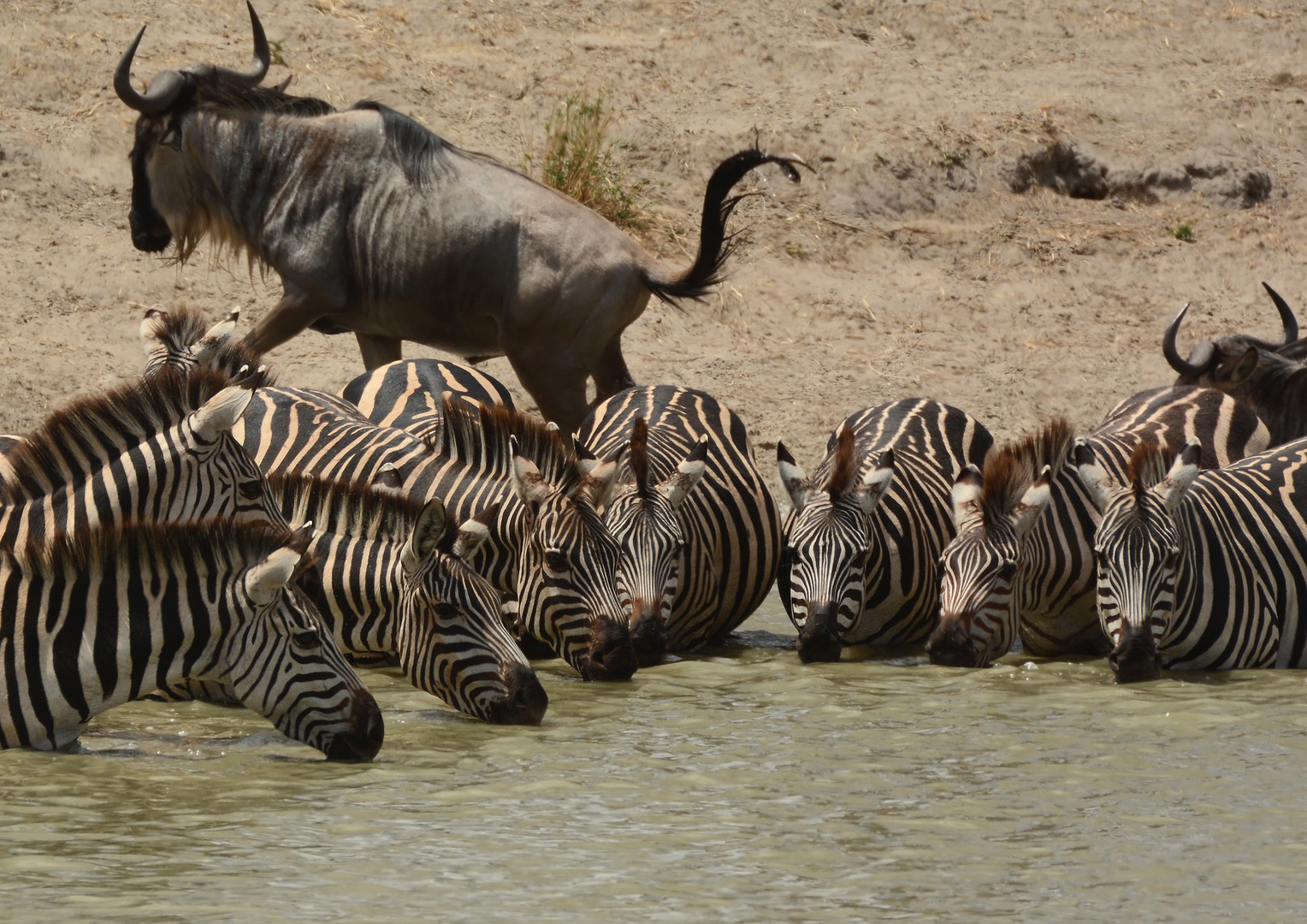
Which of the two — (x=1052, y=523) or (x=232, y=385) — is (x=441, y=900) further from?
(x=1052, y=523)

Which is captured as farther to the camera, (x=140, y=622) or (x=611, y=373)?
(x=611, y=373)

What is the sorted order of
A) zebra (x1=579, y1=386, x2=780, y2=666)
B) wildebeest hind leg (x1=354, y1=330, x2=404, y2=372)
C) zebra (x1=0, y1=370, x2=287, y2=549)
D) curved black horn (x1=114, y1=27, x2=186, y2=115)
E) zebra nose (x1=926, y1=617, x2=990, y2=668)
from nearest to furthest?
zebra (x1=0, y1=370, x2=287, y2=549) → zebra nose (x1=926, y1=617, x2=990, y2=668) → zebra (x1=579, y1=386, x2=780, y2=666) → curved black horn (x1=114, y1=27, x2=186, y2=115) → wildebeest hind leg (x1=354, y1=330, x2=404, y2=372)

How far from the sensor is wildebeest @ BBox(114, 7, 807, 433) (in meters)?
10.6

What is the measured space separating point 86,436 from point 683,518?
298 cm

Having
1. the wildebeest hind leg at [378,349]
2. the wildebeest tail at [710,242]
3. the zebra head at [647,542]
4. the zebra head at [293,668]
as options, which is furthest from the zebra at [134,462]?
the wildebeest hind leg at [378,349]

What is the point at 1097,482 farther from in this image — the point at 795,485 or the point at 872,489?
the point at 795,485

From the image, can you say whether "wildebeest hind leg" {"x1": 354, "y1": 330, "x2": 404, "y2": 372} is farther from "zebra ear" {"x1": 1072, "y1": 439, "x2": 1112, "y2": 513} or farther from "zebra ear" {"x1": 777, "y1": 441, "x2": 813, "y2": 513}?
"zebra ear" {"x1": 1072, "y1": 439, "x2": 1112, "y2": 513}

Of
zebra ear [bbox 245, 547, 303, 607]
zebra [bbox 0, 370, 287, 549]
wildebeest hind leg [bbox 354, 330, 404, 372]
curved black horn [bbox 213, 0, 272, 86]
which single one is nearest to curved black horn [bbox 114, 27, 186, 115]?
curved black horn [bbox 213, 0, 272, 86]

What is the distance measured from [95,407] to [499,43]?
11435 millimetres

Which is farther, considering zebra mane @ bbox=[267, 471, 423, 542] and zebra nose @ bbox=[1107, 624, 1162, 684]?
zebra nose @ bbox=[1107, 624, 1162, 684]

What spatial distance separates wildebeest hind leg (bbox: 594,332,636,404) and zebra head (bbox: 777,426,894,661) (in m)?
2.89

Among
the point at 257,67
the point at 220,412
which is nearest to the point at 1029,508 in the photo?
the point at 220,412

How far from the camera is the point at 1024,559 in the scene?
780 cm

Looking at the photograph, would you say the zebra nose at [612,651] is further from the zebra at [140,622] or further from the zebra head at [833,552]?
the zebra at [140,622]
